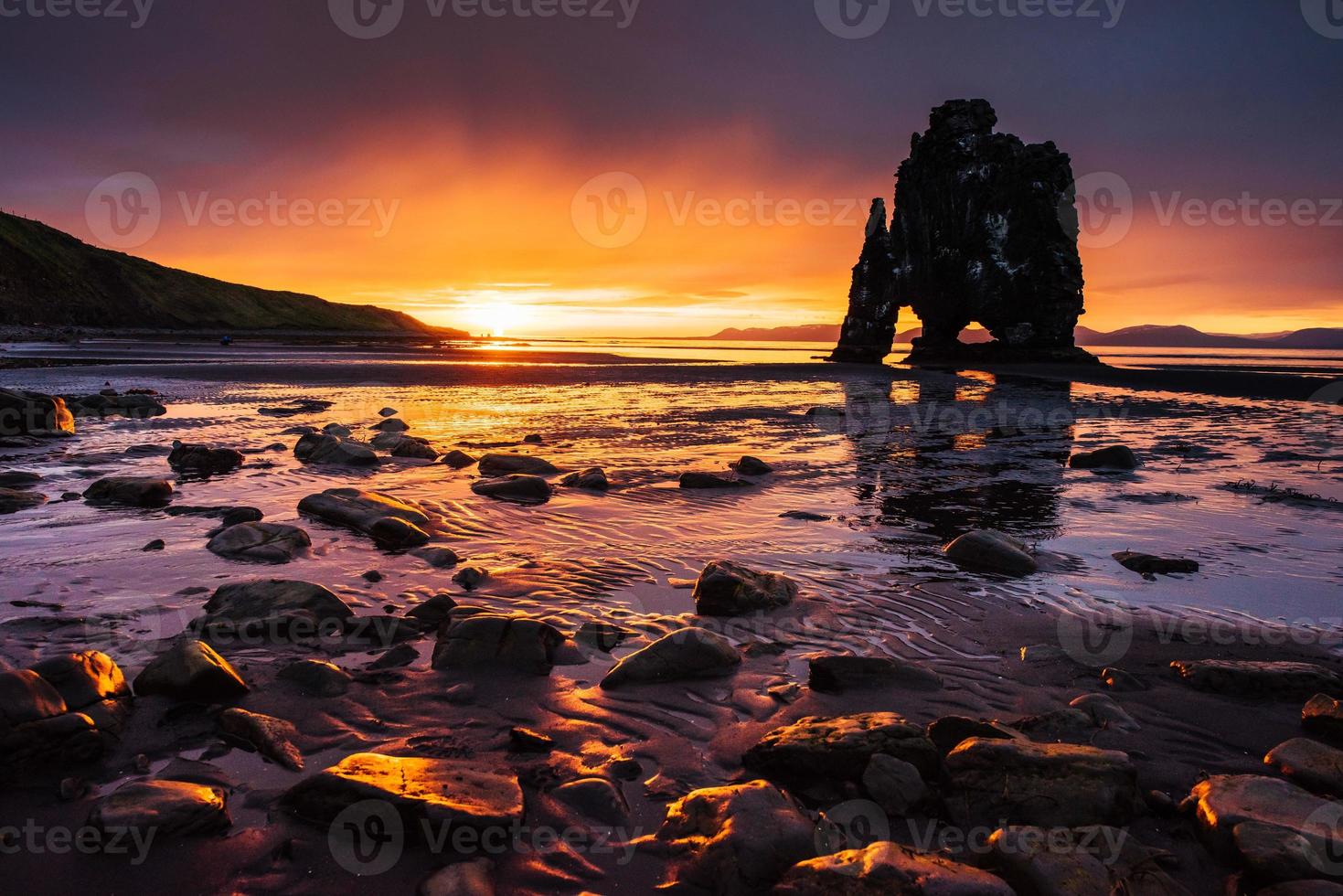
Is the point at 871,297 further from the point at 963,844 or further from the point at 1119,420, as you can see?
the point at 963,844

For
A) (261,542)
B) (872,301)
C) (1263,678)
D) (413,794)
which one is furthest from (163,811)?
(872,301)

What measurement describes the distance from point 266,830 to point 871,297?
80241 millimetres

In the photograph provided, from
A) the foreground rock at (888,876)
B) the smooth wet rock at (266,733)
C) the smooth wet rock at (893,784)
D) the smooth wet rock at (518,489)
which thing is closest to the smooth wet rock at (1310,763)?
the smooth wet rock at (893,784)

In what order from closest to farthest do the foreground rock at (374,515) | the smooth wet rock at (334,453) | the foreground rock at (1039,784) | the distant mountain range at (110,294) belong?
the foreground rock at (1039,784) < the foreground rock at (374,515) < the smooth wet rock at (334,453) < the distant mountain range at (110,294)

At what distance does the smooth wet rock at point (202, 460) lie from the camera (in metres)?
10.9

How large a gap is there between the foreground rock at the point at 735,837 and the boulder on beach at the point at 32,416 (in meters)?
16.9

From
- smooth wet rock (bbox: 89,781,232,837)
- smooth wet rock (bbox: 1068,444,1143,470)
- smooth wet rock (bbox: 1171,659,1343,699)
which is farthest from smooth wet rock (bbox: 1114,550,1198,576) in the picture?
smooth wet rock (bbox: 89,781,232,837)

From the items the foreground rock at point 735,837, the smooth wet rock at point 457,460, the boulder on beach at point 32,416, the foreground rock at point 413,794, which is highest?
the boulder on beach at point 32,416

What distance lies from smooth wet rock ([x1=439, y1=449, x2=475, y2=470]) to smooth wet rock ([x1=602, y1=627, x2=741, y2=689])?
27.0ft

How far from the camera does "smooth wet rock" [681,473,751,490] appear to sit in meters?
10.5

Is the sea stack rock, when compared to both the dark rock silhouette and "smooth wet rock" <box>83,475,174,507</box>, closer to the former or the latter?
the dark rock silhouette

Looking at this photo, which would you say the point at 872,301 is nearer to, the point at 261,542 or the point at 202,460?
the point at 202,460

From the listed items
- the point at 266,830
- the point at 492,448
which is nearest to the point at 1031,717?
the point at 266,830

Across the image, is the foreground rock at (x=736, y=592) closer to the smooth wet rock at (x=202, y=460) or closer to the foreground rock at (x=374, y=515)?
the foreground rock at (x=374, y=515)
